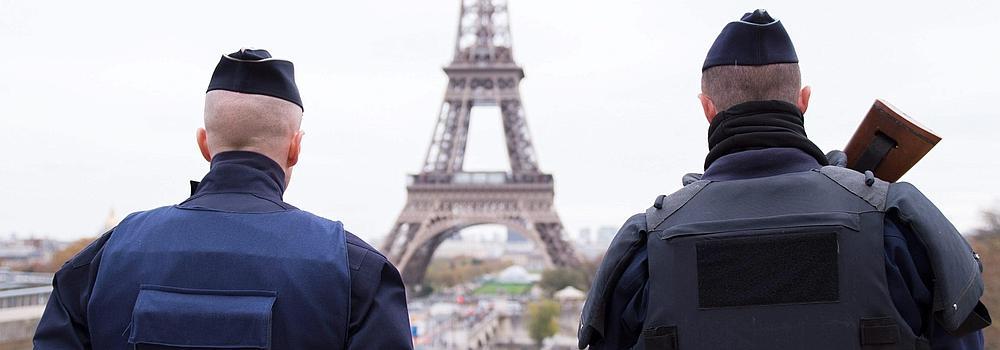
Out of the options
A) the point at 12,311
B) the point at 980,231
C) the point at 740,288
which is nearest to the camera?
the point at 740,288

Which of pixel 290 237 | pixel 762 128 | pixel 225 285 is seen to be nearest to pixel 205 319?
pixel 225 285

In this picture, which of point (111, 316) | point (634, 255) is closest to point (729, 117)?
point (634, 255)

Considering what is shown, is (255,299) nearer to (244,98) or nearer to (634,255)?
(244,98)

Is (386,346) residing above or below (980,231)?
below

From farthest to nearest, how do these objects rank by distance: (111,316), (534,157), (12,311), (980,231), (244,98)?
1. (534,157)
2. (980,231)
3. (12,311)
4. (244,98)
5. (111,316)

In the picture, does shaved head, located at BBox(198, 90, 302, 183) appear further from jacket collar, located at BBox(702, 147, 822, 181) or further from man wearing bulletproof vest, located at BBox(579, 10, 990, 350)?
jacket collar, located at BBox(702, 147, 822, 181)

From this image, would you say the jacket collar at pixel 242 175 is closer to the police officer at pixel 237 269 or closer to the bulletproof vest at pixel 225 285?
the police officer at pixel 237 269
